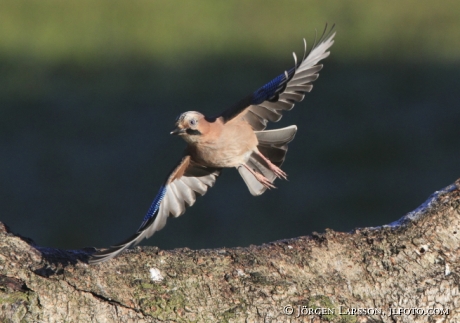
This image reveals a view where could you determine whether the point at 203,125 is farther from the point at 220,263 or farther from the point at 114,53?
the point at 114,53

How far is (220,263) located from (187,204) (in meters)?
1.35

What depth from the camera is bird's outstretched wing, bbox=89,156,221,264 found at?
5.25 m

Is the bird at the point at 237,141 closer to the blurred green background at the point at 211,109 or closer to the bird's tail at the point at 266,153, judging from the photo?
the bird's tail at the point at 266,153

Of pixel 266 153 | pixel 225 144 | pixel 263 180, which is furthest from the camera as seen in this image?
pixel 266 153

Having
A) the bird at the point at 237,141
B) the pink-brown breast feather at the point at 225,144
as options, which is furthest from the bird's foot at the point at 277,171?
the pink-brown breast feather at the point at 225,144

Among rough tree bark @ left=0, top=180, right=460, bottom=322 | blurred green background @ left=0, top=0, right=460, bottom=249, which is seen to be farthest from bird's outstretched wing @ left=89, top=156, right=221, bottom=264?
blurred green background @ left=0, top=0, right=460, bottom=249

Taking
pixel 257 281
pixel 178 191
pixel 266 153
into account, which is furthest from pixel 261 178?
pixel 257 281

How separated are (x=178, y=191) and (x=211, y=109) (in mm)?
4671

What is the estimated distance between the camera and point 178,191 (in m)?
5.76

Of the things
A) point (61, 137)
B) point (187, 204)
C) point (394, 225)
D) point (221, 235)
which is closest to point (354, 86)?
point (221, 235)

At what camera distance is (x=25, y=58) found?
438 inches

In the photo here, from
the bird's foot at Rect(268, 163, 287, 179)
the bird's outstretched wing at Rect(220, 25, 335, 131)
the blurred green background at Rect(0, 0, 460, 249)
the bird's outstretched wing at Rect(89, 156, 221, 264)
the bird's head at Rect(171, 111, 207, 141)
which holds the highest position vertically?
the blurred green background at Rect(0, 0, 460, 249)

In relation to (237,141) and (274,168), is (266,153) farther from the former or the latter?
(237,141)

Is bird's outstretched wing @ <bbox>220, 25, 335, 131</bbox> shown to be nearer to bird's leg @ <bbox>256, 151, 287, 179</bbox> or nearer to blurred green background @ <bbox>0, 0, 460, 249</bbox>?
bird's leg @ <bbox>256, 151, 287, 179</bbox>
